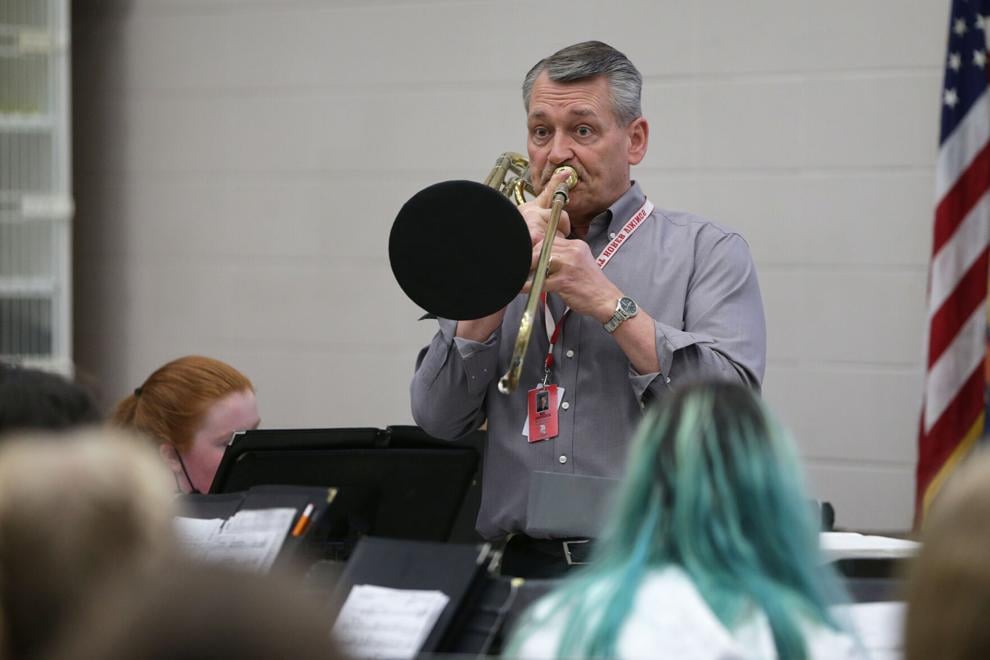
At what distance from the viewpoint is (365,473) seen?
249 centimetres

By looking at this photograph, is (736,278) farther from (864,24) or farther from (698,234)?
(864,24)

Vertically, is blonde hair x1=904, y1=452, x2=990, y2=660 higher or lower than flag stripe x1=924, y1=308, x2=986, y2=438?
higher

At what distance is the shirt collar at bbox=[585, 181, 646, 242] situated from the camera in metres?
2.46

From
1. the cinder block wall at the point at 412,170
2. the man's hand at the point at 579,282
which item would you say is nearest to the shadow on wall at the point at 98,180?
the cinder block wall at the point at 412,170

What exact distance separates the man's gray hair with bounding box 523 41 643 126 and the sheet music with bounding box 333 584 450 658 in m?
1.05

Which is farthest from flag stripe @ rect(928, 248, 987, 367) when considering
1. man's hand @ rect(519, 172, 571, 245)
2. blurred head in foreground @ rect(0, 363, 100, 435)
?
blurred head in foreground @ rect(0, 363, 100, 435)

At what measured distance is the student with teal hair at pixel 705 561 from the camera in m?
1.38

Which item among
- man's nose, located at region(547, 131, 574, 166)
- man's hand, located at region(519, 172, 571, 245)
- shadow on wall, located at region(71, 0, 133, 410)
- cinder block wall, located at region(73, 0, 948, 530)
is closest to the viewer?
man's hand, located at region(519, 172, 571, 245)

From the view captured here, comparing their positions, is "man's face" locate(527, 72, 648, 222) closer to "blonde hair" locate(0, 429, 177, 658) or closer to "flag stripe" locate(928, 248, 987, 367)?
"blonde hair" locate(0, 429, 177, 658)

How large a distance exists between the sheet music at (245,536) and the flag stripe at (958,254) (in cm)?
230

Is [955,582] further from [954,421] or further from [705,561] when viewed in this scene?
[954,421]

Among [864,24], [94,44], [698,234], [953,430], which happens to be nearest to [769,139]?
[864,24]

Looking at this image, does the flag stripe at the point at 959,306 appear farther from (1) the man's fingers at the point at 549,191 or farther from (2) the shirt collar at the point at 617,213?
(1) the man's fingers at the point at 549,191

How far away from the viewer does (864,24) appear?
4.03 m
